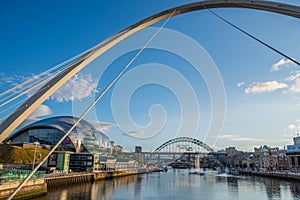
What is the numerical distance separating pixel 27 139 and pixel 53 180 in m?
Answer: 34.7

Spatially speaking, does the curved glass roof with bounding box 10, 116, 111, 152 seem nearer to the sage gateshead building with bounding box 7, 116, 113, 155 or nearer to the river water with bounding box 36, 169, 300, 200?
the sage gateshead building with bounding box 7, 116, 113, 155

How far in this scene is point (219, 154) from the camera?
97.9 m

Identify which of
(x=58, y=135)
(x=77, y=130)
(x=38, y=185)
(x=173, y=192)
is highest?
(x=77, y=130)

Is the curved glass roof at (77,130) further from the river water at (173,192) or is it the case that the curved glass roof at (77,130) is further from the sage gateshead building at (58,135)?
the river water at (173,192)

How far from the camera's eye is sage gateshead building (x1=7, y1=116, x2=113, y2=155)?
46.4m

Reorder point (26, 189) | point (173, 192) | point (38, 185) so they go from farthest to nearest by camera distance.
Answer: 1. point (173, 192)
2. point (38, 185)
3. point (26, 189)

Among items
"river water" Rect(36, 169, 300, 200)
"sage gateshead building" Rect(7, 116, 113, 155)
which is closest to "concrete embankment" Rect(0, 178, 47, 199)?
"river water" Rect(36, 169, 300, 200)

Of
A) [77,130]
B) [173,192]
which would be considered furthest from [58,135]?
[173,192]

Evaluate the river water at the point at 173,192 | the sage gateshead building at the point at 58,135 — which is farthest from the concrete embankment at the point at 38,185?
the sage gateshead building at the point at 58,135

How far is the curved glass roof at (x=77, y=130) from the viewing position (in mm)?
47266

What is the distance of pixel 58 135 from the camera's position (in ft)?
156

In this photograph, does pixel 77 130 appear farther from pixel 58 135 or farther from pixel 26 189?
pixel 26 189

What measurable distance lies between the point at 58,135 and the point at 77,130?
4018mm

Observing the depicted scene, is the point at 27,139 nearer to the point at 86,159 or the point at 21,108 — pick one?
the point at 86,159
